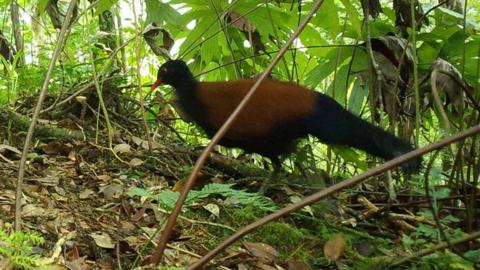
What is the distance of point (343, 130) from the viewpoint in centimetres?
249

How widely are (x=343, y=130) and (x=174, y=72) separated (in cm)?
95

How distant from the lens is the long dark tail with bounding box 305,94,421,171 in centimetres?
245

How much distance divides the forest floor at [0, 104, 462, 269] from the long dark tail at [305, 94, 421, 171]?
0.22 m

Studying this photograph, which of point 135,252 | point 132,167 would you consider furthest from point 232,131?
point 135,252

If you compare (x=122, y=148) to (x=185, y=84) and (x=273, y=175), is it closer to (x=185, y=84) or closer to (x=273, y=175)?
(x=185, y=84)

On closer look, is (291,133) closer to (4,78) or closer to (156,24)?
(156,24)

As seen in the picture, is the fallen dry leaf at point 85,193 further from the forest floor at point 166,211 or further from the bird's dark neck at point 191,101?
the bird's dark neck at point 191,101

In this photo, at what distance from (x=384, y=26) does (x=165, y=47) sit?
114cm

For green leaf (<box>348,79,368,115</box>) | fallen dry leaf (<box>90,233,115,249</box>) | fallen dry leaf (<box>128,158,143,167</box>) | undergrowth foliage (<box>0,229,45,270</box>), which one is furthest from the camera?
green leaf (<box>348,79,368,115</box>)

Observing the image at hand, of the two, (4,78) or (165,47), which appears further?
(4,78)

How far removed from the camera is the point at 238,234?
134cm

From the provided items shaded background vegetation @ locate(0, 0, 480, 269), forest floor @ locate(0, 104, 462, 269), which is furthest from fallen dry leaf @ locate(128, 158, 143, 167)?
shaded background vegetation @ locate(0, 0, 480, 269)

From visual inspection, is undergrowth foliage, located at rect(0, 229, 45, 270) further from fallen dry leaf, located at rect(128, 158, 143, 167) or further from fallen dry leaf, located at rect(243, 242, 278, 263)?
fallen dry leaf, located at rect(128, 158, 143, 167)

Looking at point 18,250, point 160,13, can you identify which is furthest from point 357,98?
point 18,250
